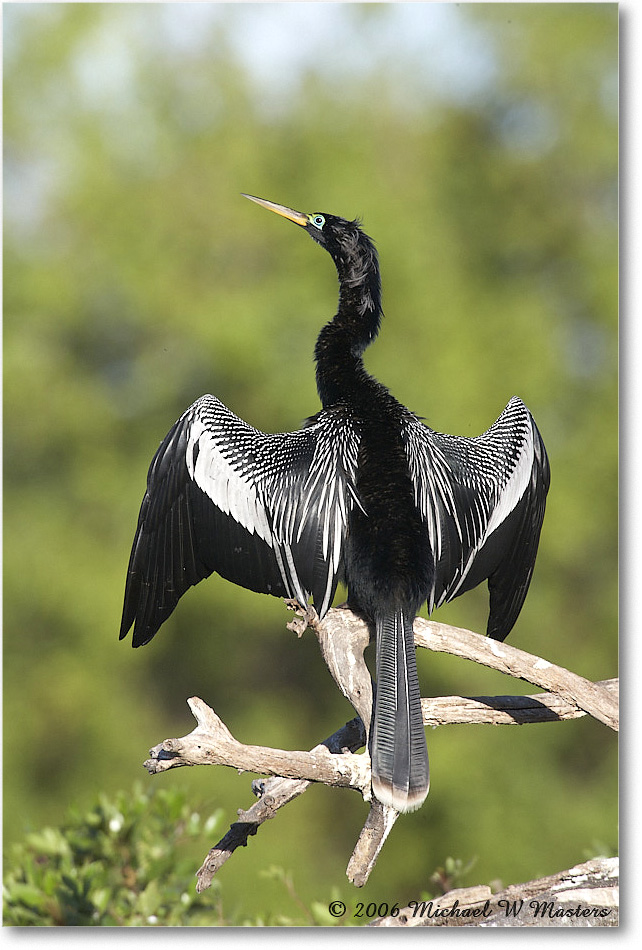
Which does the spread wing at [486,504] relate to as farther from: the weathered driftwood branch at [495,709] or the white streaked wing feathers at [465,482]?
the weathered driftwood branch at [495,709]

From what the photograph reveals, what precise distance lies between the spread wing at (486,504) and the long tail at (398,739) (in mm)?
317

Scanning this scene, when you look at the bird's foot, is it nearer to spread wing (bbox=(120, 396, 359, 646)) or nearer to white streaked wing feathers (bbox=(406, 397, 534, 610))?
spread wing (bbox=(120, 396, 359, 646))

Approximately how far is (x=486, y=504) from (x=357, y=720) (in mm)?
618

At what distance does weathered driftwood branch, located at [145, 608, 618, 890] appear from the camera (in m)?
1.72

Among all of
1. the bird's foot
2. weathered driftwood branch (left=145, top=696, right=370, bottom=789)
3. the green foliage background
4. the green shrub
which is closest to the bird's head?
the green foliage background

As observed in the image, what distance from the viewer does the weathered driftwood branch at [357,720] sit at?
172 cm

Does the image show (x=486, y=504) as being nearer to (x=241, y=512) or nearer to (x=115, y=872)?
(x=241, y=512)

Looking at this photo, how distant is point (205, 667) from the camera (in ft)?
12.3

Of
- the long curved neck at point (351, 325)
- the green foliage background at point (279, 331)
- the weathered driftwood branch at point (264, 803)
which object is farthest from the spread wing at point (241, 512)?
the green foliage background at point (279, 331)

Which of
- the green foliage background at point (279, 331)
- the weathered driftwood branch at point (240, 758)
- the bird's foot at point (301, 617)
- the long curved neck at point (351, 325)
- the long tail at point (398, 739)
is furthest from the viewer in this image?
Answer: the green foliage background at point (279, 331)

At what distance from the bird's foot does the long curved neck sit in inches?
20.6

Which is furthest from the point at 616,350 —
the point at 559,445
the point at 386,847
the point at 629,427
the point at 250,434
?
the point at 386,847

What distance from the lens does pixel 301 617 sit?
2.01 metres

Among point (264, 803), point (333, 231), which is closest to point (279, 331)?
point (333, 231)
